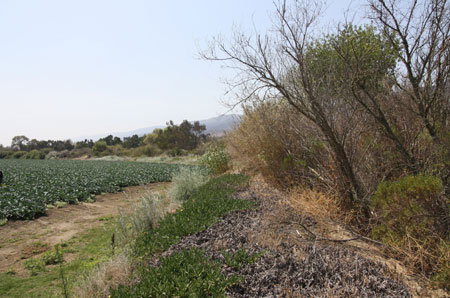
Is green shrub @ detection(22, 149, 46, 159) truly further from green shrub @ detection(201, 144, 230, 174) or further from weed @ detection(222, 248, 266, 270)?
weed @ detection(222, 248, 266, 270)

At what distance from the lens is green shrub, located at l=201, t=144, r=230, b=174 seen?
11.6 m

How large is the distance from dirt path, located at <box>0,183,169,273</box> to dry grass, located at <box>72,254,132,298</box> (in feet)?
7.54

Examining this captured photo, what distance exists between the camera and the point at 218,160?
11.7 metres

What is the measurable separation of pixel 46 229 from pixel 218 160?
645cm

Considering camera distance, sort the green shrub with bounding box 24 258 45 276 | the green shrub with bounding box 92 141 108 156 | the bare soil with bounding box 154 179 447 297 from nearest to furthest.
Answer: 1. the bare soil with bounding box 154 179 447 297
2. the green shrub with bounding box 24 258 45 276
3. the green shrub with bounding box 92 141 108 156

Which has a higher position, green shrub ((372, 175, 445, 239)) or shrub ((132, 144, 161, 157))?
green shrub ((372, 175, 445, 239))

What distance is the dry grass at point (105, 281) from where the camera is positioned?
9.49ft

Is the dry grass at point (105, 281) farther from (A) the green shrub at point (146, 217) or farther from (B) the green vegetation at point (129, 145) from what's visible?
(B) the green vegetation at point (129, 145)

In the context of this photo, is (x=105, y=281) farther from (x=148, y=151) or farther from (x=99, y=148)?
(x=99, y=148)

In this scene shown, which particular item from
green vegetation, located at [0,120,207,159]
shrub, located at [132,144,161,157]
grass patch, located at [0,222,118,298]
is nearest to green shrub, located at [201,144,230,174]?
grass patch, located at [0,222,118,298]

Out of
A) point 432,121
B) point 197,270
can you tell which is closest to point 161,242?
point 197,270

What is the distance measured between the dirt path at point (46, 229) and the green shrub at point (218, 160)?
368 centimetres

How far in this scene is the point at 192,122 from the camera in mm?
48625

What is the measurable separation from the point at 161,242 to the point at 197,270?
1127 millimetres
